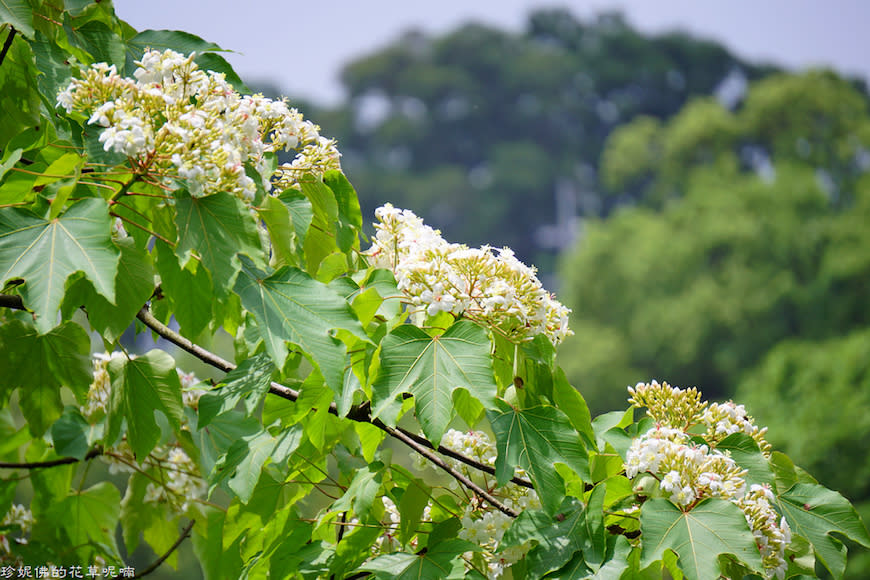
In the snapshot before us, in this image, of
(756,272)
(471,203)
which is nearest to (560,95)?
(471,203)

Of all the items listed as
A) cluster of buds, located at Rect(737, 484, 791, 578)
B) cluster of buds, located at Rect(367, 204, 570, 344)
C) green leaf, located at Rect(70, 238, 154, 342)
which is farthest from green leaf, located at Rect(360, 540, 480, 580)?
green leaf, located at Rect(70, 238, 154, 342)

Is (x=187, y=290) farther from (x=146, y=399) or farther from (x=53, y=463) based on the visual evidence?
(x=53, y=463)

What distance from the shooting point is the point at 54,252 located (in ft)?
4.10

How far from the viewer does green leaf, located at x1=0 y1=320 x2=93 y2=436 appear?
1993mm

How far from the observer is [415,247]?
1.63 m

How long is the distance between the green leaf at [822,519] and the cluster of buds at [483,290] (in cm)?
64

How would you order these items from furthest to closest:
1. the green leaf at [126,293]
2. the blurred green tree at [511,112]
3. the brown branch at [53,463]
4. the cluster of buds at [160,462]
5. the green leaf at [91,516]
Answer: the blurred green tree at [511,112] → the green leaf at [91,516] → the cluster of buds at [160,462] → the brown branch at [53,463] → the green leaf at [126,293]

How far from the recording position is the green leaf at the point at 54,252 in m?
1.21

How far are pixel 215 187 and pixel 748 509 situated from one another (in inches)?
44.3

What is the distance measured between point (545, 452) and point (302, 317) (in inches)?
19.4

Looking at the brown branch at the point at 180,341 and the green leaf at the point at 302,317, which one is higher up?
the brown branch at the point at 180,341

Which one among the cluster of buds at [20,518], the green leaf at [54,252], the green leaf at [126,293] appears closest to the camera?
the green leaf at [54,252]

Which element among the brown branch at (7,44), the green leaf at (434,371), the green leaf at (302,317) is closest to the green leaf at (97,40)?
the brown branch at (7,44)

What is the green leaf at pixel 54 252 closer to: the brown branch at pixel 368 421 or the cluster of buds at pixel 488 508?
the brown branch at pixel 368 421
